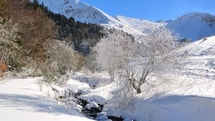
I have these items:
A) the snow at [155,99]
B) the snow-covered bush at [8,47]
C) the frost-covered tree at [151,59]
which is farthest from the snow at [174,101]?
the snow-covered bush at [8,47]

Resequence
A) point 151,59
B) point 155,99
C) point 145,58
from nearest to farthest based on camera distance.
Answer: point 155,99
point 151,59
point 145,58

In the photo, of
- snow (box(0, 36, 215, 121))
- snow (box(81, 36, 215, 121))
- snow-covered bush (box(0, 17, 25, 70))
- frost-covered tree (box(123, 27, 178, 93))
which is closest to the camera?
snow (box(0, 36, 215, 121))

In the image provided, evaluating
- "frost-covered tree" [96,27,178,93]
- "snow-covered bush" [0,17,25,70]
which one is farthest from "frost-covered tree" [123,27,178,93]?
"snow-covered bush" [0,17,25,70]

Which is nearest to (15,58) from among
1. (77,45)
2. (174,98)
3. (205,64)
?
(174,98)

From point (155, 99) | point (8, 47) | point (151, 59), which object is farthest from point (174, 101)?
point (8, 47)

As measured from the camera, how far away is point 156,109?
22.6 m

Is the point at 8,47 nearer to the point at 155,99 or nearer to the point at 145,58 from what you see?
the point at 145,58

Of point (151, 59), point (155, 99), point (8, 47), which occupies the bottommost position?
point (155, 99)

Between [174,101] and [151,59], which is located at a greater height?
[151,59]

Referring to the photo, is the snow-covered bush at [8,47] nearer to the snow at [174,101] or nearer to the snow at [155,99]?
the snow at [155,99]

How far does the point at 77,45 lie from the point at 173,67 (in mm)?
82096

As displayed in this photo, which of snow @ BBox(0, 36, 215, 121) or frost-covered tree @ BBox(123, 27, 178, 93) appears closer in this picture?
snow @ BBox(0, 36, 215, 121)

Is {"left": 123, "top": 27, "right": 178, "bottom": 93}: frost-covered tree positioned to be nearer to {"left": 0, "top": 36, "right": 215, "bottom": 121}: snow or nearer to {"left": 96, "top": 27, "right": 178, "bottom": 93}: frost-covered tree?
{"left": 96, "top": 27, "right": 178, "bottom": 93}: frost-covered tree

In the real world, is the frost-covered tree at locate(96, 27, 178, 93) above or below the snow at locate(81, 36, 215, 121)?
above
